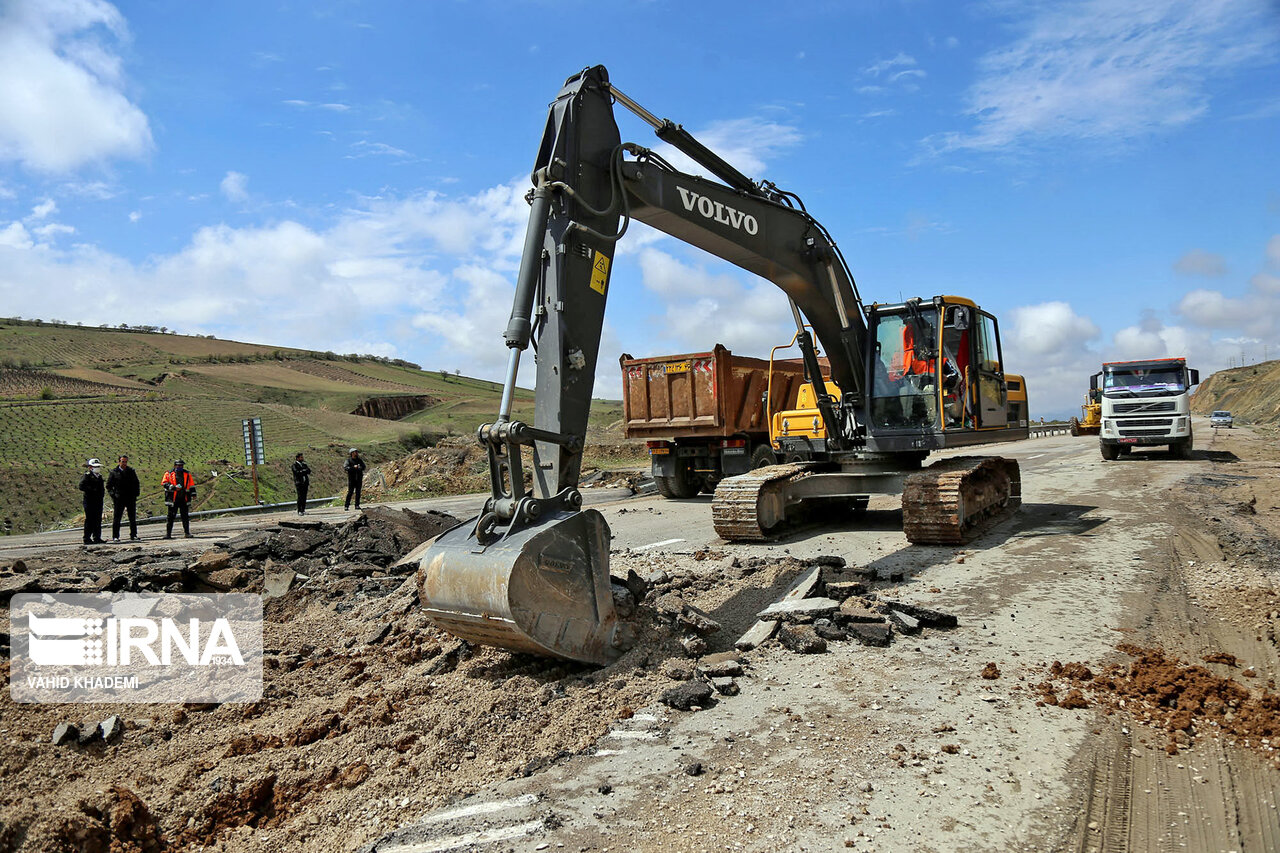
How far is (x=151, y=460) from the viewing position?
1469 inches

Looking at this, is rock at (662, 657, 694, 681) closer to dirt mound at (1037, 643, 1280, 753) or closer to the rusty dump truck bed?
dirt mound at (1037, 643, 1280, 753)

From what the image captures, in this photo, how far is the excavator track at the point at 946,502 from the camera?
9352 mm

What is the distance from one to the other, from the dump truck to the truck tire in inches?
0.9

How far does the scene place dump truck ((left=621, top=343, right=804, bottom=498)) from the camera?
16.4 meters

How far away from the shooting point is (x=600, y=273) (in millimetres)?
6340

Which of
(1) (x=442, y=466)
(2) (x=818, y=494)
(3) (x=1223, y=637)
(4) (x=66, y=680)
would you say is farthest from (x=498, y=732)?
(1) (x=442, y=466)

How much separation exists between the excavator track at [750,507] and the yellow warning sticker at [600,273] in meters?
4.57

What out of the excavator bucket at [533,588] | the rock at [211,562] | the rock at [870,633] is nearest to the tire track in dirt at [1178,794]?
the rock at [870,633]

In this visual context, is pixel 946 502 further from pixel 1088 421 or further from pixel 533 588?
pixel 1088 421

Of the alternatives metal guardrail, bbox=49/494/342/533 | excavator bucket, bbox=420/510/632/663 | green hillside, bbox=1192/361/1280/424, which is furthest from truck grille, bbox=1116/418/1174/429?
green hillside, bbox=1192/361/1280/424

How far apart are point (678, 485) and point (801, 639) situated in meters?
12.1

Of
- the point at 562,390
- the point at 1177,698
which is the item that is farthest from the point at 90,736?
the point at 1177,698

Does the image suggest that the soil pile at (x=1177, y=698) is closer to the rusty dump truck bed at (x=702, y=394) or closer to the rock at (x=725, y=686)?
the rock at (x=725, y=686)

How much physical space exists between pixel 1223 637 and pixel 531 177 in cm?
612
